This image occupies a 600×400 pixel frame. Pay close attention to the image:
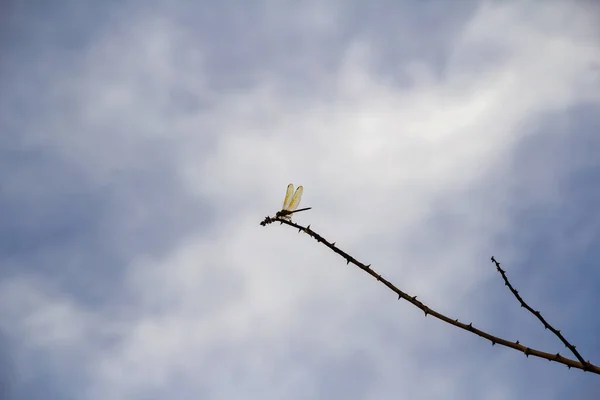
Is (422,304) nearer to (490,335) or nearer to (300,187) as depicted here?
(490,335)

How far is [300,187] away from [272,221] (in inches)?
111

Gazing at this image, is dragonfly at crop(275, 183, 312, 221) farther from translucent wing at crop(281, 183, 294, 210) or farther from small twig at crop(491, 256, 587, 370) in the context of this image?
small twig at crop(491, 256, 587, 370)

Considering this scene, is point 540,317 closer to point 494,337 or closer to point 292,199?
point 494,337

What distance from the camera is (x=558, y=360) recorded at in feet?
12.8

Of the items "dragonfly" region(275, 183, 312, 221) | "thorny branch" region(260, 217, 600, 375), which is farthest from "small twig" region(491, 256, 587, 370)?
"dragonfly" region(275, 183, 312, 221)

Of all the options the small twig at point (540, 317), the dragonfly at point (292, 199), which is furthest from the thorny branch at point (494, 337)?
the dragonfly at point (292, 199)

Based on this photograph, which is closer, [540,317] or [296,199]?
[540,317]

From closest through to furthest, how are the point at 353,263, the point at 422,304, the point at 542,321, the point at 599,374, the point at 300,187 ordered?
the point at 599,374 → the point at 422,304 → the point at 542,321 → the point at 353,263 → the point at 300,187

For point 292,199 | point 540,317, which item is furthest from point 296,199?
point 540,317

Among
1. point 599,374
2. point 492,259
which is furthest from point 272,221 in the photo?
point 599,374

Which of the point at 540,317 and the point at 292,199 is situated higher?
the point at 292,199

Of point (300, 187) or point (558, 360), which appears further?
point (300, 187)

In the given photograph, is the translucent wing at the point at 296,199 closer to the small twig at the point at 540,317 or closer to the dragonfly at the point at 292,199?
the dragonfly at the point at 292,199

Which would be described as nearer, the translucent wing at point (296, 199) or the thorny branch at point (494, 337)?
the thorny branch at point (494, 337)
